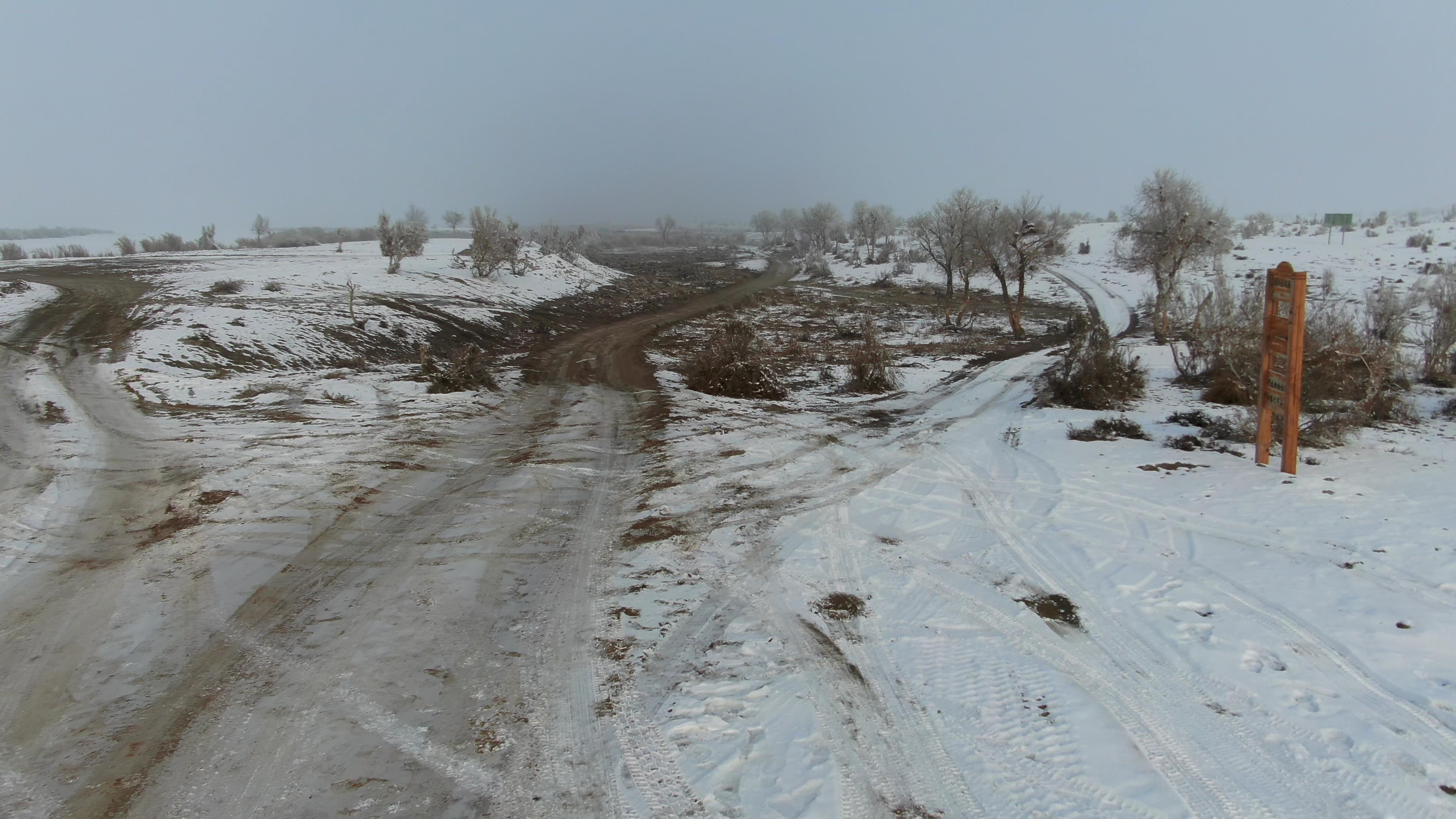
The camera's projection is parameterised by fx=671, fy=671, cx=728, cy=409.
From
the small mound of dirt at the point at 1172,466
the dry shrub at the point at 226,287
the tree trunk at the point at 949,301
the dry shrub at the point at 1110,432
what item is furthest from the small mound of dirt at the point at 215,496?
the tree trunk at the point at 949,301

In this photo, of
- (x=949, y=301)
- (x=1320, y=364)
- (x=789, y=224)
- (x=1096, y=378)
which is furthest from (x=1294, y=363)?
(x=789, y=224)

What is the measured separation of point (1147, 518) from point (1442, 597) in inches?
92.4

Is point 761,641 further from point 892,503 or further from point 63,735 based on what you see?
point 63,735

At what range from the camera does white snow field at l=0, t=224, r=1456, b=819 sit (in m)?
3.89

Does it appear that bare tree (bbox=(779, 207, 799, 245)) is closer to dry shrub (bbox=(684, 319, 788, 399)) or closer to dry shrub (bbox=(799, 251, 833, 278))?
dry shrub (bbox=(799, 251, 833, 278))

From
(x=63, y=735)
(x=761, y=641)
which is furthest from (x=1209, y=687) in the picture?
(x=63, y=735)

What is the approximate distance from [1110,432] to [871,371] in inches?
248

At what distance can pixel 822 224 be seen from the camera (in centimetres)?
8994

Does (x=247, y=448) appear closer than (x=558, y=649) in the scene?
No

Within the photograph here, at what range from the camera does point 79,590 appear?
594cm

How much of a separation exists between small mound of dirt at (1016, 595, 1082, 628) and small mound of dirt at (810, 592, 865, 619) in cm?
140

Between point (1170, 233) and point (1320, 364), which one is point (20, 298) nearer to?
point (1320, 364)

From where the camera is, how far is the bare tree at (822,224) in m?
90.5

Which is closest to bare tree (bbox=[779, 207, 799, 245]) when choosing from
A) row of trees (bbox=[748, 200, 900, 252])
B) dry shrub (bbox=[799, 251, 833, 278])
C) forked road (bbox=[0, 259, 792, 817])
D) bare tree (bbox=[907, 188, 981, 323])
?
row of trees (bbox=[748, 200, 900, 252])
